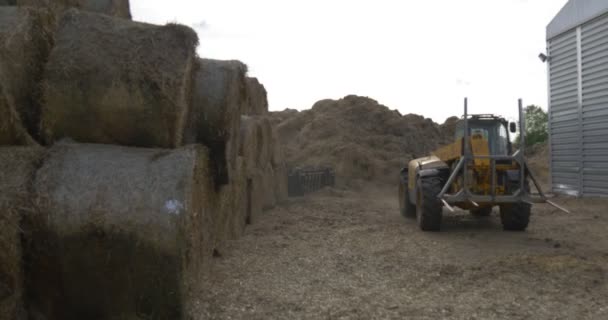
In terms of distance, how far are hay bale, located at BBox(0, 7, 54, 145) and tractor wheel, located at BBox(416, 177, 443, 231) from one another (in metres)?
6.49

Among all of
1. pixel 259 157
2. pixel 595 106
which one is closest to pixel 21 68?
pixel 259 157

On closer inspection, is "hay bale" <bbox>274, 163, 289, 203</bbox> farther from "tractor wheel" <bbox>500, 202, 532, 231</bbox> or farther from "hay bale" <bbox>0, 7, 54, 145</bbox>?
"hay bale" <bbox>0, 7, 54, 145</bbox>

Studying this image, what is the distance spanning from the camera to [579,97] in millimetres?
15617

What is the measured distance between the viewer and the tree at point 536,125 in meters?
35.1

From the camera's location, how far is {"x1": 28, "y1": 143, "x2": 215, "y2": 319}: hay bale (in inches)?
172

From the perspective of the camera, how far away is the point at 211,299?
5.61 metres

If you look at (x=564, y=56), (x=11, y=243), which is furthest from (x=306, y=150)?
(x=11, y=243)

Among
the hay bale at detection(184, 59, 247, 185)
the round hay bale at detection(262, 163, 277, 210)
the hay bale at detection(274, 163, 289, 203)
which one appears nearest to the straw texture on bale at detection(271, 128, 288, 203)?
the hay bale at detection(274, 163, 289, 203)

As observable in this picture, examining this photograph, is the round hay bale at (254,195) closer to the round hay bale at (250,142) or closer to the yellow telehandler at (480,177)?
the round hay bale at (250,142)

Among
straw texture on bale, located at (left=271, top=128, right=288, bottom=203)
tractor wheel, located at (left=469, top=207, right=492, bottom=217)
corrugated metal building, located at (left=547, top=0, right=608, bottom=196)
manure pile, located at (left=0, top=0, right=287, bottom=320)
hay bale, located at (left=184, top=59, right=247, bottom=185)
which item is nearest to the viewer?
manure pile, located at (left=0, top=0, right=287, bottom=320)

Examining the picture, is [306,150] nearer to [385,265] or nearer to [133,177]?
[385,265]

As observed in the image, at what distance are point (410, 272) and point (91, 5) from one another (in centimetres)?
459

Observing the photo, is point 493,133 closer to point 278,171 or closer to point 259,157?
point 259,157

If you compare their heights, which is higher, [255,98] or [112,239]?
[255,98]
